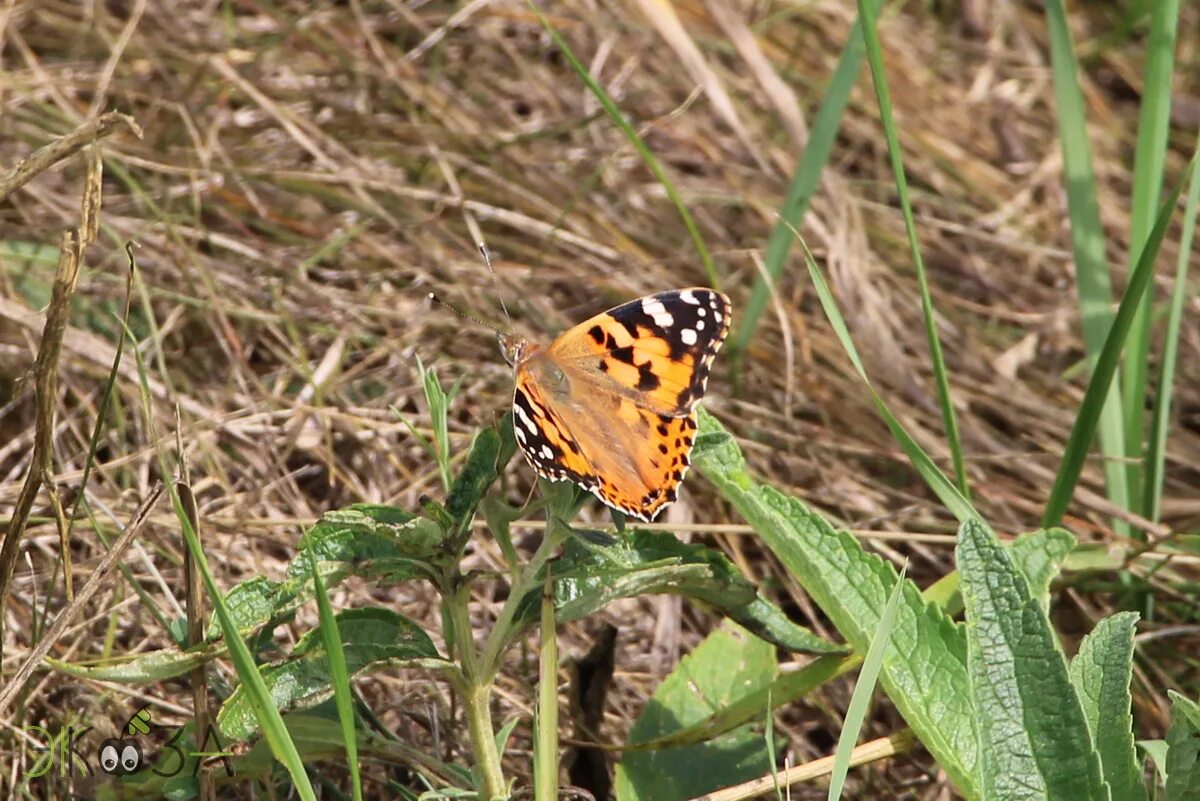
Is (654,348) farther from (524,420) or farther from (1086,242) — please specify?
(1086,242)

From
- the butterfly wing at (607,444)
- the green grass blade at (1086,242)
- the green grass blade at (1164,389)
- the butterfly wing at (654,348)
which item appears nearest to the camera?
the butterfly wing at (607,444)

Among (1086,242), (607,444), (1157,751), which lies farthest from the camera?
(1086,242)

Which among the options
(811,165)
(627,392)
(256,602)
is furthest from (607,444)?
(811,165)

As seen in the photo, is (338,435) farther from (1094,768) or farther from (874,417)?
(1094,768)

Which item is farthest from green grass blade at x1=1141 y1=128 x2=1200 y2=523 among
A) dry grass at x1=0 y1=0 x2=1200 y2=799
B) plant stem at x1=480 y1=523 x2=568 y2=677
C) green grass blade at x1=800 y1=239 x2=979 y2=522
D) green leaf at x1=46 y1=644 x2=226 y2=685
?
green leaf at x1=46 y1=644 x2=226 y2=685

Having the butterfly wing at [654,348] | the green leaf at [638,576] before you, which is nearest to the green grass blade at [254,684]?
the green leaf at [638,576]

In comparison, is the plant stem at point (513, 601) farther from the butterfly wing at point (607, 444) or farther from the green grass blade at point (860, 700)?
the green grass blade at point (860, 700)

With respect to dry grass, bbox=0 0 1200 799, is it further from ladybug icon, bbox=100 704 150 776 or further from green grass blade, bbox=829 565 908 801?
green grass blade, bbox=829 565 908 801
